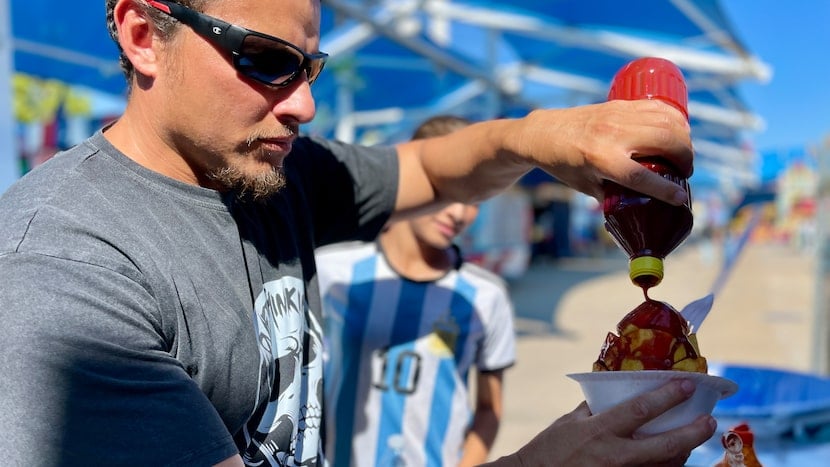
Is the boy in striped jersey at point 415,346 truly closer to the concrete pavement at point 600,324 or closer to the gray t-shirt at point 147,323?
the concrete pavement at point 600,324

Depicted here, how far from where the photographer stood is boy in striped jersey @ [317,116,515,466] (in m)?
2.30

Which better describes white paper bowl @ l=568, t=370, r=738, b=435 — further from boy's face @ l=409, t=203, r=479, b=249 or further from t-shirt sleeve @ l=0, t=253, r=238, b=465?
boy's face @ l=409, t=203, r=479, b=249

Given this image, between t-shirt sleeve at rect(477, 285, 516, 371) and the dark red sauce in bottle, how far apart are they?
1.29 meters

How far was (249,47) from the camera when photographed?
1.23 metres

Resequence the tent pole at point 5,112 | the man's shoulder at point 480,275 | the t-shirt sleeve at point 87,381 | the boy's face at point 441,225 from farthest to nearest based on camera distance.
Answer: the tent pole at point 5,112 < the man's shoulder at point 480,275 < the boy's face at point 441,225 < the t-shirt sleeve at point 87,381

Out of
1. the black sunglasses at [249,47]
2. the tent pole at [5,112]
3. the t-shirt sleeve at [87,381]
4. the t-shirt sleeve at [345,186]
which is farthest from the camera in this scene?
the tent pole at [5,112]

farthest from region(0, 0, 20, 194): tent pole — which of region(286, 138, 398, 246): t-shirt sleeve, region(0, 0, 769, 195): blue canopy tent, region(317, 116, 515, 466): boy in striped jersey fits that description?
region(0, 0, 769, 195): blue canopy tent

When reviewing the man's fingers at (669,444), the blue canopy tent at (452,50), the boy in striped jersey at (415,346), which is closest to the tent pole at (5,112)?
the boy in striped jersey at (415,346)

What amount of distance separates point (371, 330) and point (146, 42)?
52.5 inches

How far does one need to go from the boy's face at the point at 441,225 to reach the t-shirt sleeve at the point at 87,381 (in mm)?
1460

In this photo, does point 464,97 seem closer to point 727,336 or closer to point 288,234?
point 727,336

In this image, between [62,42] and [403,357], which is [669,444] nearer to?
[403,357]

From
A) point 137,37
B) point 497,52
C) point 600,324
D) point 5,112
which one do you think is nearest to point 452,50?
point 497,52

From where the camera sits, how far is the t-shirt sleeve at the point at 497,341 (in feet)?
8.05
